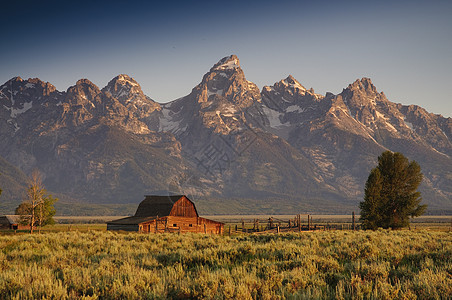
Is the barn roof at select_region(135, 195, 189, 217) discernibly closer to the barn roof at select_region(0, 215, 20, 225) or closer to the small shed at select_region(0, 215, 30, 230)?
the small shed at select_region(0, 215, 30, 230)

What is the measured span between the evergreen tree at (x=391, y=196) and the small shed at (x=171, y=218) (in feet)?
91.0

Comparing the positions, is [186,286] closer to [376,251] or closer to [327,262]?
[327,262]

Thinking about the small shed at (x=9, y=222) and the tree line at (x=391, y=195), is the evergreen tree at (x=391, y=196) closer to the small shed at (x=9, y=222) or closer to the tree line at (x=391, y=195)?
the tree line at (x=391, y=195)

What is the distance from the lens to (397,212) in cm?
5544

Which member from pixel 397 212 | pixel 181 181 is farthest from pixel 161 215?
pixel 397 212

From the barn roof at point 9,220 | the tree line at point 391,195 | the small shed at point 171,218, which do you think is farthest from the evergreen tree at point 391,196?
the barn roof at point 9,220

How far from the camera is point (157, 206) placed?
7419cm

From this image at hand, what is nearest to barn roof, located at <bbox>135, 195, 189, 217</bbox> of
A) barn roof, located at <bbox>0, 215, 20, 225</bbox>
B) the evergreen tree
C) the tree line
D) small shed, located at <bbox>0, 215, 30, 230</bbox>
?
small shed, located at <bbox>0, 215, 30, 230</bbox>

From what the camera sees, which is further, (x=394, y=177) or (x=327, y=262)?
(x=394, y=177)

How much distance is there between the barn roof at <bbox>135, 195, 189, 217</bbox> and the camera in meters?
71.5

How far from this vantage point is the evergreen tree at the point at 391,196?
2131 inches

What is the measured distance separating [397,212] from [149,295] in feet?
171

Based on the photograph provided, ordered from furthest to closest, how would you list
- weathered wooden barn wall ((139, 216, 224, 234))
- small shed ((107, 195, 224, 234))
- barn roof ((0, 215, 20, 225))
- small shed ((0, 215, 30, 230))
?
barn roof ((0, 215, 20, 225)) → small shed ((0, 215, 30, 230)) → small shed ((107, 195, 224, 234)) → weathered wooden barn wall ((139, 216, 224, 234))

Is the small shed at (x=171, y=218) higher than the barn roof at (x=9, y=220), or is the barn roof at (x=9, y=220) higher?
the small shed at (x=171, y=218)
